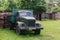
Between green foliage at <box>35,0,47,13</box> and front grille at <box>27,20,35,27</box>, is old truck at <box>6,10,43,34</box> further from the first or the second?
green foliage at <box>35,0,47,13</box>

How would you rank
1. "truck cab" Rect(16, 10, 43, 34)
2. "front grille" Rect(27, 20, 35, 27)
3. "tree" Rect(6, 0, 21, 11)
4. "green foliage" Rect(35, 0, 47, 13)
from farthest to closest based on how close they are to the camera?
1. "green foliage" Rect(35, 0, 47, 13)
2. "tree" Rect(6, 0, 21, 11)
3. "front grille" Rect(27, 20, 35, 27)
4. "truck cab" Rect(16, 10, 43, 34)

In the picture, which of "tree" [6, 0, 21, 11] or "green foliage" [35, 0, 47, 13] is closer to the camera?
"tree" [6, 0, 21, 11]

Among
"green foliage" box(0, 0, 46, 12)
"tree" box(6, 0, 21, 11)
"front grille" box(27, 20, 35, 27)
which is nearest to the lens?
"front grille" box(27, 20, 35, 27)

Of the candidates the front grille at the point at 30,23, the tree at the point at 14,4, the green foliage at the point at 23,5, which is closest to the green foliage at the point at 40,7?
the green foliage at the point at 23,5

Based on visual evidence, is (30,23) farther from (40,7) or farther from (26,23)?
(40,7)

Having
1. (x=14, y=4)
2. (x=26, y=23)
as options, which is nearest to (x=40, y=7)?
(x=14, y=4)

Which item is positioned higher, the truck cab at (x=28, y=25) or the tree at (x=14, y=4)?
the tree at (x=14, y=4)

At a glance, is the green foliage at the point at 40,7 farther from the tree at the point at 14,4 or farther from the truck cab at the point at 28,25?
the truck cab at the point at 28,25

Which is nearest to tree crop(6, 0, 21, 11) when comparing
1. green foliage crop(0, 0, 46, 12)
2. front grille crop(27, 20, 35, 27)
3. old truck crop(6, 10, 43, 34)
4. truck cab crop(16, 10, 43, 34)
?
green foliage crop(0, 0, 46, 12)

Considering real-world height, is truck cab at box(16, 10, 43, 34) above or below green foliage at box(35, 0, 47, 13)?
below

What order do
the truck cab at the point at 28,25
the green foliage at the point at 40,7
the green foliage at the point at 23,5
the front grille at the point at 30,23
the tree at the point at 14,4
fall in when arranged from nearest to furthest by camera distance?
the truck cab at the point at 28,25
the front grille at the point at 30,23
the green foliage at the point at 23,5
the tree at the point at 14,4
the green foliage at the point at 40,7

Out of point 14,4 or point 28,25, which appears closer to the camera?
point 28,25

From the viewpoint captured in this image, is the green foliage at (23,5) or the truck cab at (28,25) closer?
the truck cab at (28,25)

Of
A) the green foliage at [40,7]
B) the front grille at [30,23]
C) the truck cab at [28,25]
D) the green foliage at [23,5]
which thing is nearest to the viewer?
the truck cab at [28,25]
